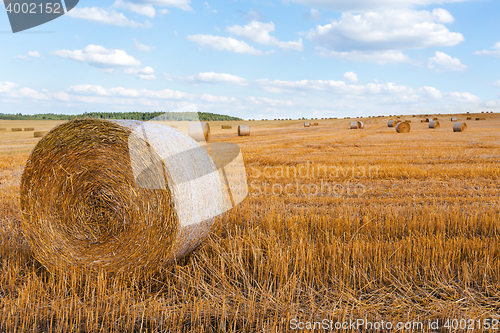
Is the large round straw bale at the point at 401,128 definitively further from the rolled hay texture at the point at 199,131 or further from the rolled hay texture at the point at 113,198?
the rolled hay texture at the point at 113,198

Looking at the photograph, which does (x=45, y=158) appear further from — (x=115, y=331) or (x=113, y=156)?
(x=115, y=331)

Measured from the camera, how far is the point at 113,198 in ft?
13.5

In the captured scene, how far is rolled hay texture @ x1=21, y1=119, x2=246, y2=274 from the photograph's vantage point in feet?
12.7

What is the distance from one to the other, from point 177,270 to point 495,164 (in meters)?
10.9

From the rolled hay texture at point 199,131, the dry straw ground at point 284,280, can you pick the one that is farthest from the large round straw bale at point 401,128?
the dry straw ground at point 284,280

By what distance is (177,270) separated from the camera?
3.95 m

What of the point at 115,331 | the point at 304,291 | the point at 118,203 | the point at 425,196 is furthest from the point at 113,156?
the point at 425,196

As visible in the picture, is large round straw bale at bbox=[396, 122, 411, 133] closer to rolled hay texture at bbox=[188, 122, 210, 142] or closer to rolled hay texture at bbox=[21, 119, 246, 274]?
rolled hay texture at bbox=[188, 122, 210, 142]

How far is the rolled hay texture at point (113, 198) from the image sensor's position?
12.7 feet

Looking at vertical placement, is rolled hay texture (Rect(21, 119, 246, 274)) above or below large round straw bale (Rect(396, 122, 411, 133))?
below

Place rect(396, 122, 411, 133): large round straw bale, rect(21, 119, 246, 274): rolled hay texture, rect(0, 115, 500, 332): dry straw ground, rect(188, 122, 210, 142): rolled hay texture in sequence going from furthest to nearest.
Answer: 1. rect(396, 122, 411, 133): large round straw bale
2. rect(188, 122, 210, 142): rolled hay texture
3. rect(21, 119, 246, 274): rolled hay texture
4. rect(0, 115, 500, 332): dry straw ground

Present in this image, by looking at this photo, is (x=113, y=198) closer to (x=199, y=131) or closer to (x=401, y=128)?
(x=199, y=131)

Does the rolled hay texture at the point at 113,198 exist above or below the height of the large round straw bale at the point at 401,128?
below

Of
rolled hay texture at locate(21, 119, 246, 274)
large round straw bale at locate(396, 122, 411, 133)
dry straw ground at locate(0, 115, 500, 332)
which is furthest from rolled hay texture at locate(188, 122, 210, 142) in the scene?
rolled hay texture at locate(21, 119, 246, 274)
